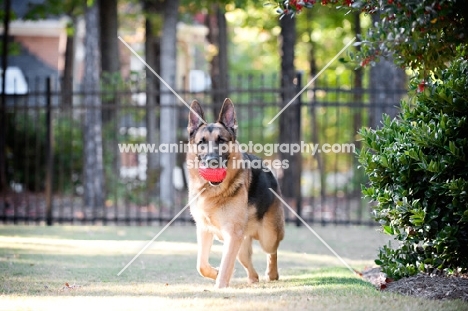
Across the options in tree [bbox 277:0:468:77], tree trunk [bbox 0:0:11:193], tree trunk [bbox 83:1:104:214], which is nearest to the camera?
tree [bbox 277:0:468:77]

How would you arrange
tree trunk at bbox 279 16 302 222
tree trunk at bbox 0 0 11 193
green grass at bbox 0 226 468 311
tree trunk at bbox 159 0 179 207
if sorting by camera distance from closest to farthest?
1. green grass at bbox 0 226 468 311
2. tree trunk at bbox 279 16 302 222
3. tree trunk at bbox 0 0 11 193
4. tree trunk at bbox 159 0 179 207

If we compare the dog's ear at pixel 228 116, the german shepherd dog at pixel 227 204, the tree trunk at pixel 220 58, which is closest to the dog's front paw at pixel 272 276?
the german shepherd dog at pixel 227 204

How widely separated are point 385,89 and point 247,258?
307 inches

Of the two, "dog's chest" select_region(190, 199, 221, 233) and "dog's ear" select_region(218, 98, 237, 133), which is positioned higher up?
"dog's ear" select_region(218, 98, 237, 133)

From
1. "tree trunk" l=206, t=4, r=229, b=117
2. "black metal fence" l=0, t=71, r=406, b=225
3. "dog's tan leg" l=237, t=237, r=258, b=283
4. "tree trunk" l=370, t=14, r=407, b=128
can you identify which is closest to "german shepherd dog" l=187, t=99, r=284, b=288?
"dog's tan leg" l=237, t=237, r=258, b=283

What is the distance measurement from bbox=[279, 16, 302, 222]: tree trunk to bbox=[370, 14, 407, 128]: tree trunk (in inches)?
65.2

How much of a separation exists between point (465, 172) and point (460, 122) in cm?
47

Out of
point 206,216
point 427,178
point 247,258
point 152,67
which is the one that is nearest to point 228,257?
point 206,216

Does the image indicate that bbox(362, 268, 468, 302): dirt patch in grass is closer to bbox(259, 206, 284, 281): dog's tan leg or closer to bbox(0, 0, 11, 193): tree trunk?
bbox(259, 206, 284, 281): dog's tan leg

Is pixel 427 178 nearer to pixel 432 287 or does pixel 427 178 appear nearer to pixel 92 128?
pixel 432 287

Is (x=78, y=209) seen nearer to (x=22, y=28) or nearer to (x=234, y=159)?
(x=234, y=159)

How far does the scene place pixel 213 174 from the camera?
7441 mm

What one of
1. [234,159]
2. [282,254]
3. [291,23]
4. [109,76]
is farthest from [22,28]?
[234,159]

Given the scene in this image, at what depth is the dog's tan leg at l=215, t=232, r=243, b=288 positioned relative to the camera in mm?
7250
